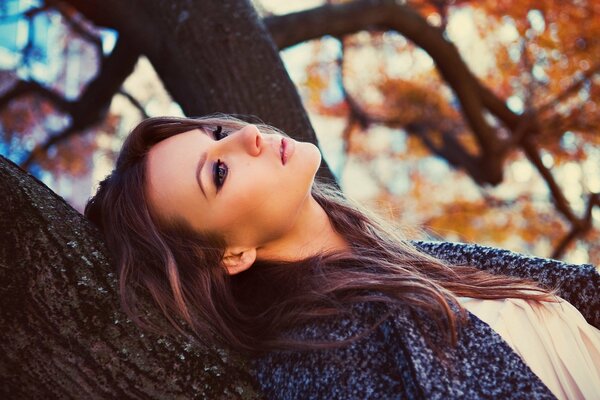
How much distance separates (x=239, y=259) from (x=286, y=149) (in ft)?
1.37

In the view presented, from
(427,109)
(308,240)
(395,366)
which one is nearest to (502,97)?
(427,109)

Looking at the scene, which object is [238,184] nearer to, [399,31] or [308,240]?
[308,240]

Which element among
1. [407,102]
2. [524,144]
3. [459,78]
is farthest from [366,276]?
[407,102]

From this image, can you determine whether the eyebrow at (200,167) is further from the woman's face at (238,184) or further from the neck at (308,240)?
the neck at (308,240)

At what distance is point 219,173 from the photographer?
7.34ft

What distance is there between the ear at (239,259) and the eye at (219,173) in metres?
0.25

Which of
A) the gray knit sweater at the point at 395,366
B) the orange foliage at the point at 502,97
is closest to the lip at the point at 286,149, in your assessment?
the gray knit sweater at the point at 395,366

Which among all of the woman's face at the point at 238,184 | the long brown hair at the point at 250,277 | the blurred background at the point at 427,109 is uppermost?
the blurred background at the point at 427,109

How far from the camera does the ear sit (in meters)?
2.33

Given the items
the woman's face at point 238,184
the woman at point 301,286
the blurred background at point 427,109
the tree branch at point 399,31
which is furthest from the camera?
the blurred background at point 427,109

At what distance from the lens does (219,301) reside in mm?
2191

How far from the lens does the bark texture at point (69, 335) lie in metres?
1.67

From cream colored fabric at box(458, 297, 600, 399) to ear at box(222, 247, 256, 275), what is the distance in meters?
0.73

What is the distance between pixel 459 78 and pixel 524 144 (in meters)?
1.57
